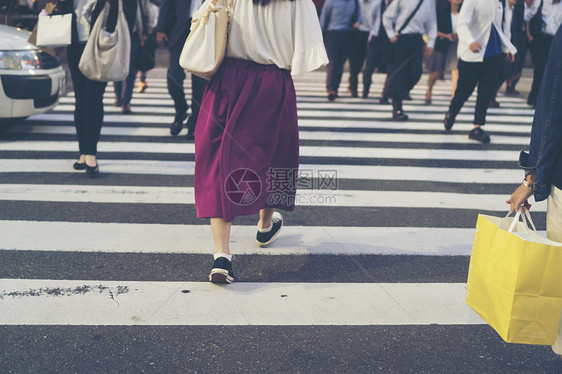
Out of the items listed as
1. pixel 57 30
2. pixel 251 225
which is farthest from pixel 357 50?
pixel 251 225

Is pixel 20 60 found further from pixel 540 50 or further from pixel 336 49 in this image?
pixel 540 50

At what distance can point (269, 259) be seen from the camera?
3850 mm

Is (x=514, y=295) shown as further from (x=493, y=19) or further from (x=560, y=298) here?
(x=493, y=19)

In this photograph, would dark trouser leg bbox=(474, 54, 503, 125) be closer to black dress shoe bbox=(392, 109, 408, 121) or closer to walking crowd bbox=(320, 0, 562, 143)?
walking crowd bbox=(320, 0, 562, 143)

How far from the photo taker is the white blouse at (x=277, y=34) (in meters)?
3.24

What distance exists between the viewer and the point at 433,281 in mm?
3584

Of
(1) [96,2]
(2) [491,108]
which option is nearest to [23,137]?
(1) [96,2]

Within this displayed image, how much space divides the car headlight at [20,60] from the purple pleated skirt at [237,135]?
14.7ft

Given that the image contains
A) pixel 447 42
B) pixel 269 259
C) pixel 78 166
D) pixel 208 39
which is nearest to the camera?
pixel 208 39

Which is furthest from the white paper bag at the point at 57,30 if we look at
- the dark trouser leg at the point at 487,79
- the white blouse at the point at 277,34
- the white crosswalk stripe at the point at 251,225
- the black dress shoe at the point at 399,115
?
the black dress shoe at the point at 399,115

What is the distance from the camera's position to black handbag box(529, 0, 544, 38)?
9846mm

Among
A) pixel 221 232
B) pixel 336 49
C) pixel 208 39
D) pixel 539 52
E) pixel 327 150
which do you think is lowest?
pixel 327 150

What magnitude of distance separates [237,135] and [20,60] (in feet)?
15.5

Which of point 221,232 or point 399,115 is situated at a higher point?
point 221,232
